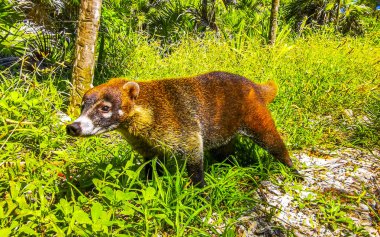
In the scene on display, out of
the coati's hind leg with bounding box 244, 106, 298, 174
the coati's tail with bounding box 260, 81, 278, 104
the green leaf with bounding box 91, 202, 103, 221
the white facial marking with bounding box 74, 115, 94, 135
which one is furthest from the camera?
the coati's tail with bounding box 260, 81, 278, 104

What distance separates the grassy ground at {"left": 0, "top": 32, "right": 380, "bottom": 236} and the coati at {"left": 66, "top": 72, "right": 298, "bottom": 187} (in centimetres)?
19

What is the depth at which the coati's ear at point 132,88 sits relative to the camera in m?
2.33

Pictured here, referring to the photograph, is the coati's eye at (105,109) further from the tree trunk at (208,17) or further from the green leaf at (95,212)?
the tree trunk at (208,17)

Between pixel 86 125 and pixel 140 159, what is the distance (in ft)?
2.76

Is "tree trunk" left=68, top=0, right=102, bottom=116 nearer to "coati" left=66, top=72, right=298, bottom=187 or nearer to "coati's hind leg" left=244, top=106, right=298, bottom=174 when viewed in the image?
A: "coati" left=66, top=72, right=298, bottom=187

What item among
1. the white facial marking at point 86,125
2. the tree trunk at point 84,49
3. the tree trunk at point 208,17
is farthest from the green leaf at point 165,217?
the tree trunk at point 208,17

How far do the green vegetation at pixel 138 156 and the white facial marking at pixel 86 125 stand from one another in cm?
30

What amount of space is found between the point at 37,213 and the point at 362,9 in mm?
12092

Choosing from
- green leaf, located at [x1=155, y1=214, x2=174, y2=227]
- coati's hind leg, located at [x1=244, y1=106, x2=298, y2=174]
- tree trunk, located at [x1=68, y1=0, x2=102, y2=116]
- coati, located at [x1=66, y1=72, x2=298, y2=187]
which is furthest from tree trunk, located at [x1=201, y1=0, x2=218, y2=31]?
green leaf, located at [x1=155, y1=214, x2=174, y2=227]

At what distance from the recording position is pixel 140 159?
2.86 meters

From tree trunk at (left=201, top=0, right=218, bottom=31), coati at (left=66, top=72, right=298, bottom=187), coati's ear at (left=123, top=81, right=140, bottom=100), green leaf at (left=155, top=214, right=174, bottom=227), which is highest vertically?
tree trunk at (left=201, top=0, right=218, bottom=31)

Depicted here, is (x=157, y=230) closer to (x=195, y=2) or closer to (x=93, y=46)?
(x=93, y=46)

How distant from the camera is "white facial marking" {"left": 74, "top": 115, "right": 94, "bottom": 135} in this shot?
6.85ft

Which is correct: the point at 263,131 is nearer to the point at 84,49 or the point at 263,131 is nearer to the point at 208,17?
the point at 84,49
